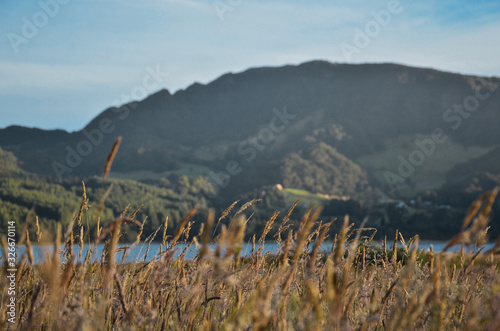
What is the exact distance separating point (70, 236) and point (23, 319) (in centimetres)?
135

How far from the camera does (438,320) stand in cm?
172

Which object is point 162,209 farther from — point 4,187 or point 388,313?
point 388,313

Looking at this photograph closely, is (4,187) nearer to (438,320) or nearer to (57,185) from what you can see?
(57,185)

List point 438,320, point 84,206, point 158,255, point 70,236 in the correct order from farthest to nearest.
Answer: point 158,255 < point 84,206 < point 70,236 < point 438,320

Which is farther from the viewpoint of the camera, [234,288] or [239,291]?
[234,288]

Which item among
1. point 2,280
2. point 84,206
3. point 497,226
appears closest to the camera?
point 84,206

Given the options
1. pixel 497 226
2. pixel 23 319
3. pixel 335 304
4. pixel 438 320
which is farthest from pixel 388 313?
pixel 497 226

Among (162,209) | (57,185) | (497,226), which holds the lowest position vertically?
(497,226)

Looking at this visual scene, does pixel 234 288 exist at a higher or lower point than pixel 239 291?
lower

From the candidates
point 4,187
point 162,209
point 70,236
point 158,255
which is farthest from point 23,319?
point 4,187

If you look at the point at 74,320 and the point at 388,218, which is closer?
the point at 74,320

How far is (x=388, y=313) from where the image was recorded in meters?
3.02

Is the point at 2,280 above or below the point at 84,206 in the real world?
below

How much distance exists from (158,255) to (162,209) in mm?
182958
